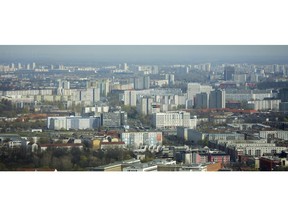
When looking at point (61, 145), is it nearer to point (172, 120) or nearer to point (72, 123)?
point (72, 123)

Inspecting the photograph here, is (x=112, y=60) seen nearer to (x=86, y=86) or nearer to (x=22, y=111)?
(x=86, y=86)

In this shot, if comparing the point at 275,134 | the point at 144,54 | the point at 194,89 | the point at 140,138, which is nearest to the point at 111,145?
the point at 140,138

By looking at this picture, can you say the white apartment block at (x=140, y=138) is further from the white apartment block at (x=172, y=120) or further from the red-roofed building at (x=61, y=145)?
the red-roofed building at (x=61, y=145)

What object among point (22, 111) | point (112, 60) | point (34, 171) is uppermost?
point (112, 60)

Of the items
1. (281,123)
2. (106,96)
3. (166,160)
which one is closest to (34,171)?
(166,160)

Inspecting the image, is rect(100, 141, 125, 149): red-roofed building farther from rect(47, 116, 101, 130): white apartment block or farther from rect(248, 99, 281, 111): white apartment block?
rect(248, 99, 281, 111): white apartment block

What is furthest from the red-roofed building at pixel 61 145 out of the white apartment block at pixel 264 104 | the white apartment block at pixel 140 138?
the white apartment block at pixel 264 104

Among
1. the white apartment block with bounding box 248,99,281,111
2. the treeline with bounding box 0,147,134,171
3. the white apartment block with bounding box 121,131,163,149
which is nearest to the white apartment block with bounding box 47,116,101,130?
the white apartment block with bounding box 121,131,163,149
